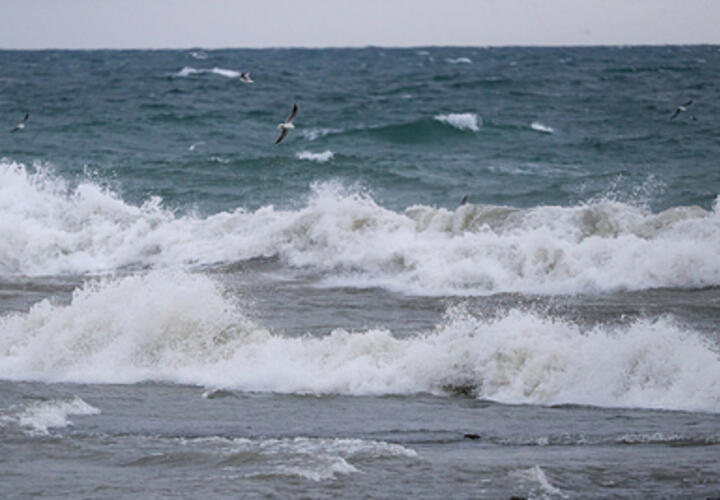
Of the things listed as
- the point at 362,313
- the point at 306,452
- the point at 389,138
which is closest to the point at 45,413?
the point at 306,452

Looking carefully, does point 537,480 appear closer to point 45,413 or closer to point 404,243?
point 45,413

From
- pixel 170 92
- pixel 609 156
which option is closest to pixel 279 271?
pixel 609 156

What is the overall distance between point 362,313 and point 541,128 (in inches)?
762

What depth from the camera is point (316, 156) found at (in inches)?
1010

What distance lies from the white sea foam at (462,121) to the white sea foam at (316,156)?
557 cm

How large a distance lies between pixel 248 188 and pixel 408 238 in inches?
284

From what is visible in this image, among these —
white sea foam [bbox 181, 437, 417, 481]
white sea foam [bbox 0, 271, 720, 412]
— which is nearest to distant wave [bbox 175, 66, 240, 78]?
white sea foam [bbox 0, 271, 720, 412]

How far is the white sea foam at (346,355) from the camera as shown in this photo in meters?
8.65

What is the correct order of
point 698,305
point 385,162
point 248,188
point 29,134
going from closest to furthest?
point 698,305 → point 248,188 → point 385,162 → point 29,134

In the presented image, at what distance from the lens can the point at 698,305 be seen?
12133 millimetres

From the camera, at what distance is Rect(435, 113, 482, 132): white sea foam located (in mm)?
30516

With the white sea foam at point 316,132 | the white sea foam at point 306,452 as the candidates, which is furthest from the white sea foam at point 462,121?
the white sea foam at point 306,452

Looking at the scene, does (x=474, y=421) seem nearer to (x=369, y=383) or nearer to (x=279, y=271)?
(x=369, y=383)

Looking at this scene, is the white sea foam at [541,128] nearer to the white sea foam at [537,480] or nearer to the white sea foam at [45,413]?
the white sea foam at [45,413]
